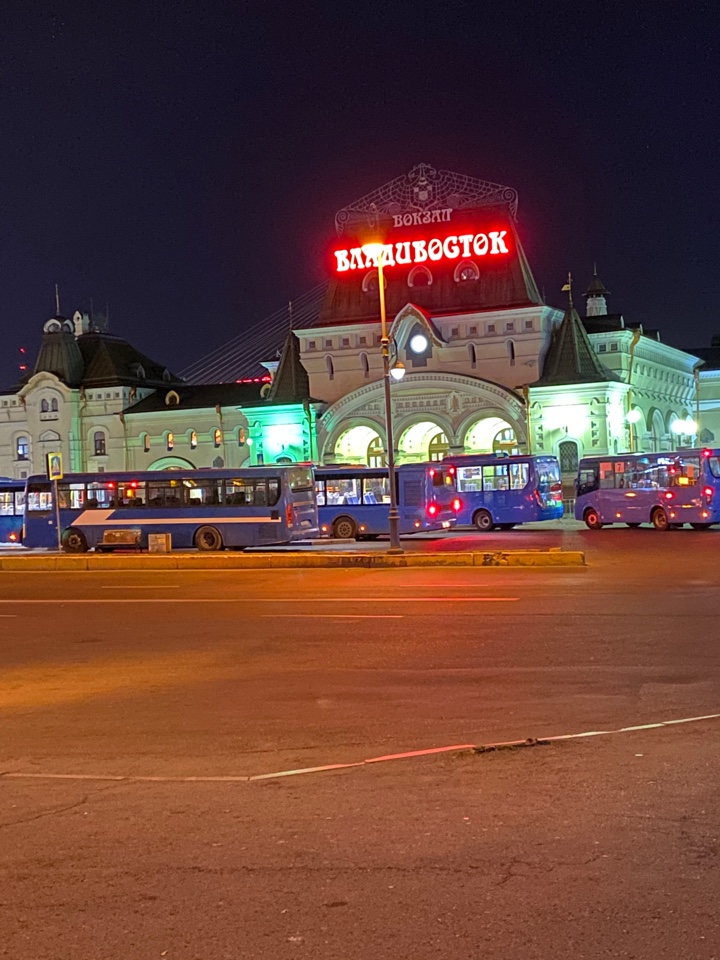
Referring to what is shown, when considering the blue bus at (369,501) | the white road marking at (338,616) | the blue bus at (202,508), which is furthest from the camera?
the blue bus at (369,501)

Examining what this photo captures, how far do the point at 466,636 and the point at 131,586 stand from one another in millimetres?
10411

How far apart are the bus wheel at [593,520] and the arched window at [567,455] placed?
72.2 feet

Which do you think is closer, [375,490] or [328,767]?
[328,767]

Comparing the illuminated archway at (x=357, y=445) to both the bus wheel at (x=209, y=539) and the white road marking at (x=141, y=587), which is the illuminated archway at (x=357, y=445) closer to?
the bus wheel at (x=209, y=539)

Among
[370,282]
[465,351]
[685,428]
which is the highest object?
[370,282]

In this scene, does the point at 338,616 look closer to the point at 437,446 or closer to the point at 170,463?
the point at 437,446

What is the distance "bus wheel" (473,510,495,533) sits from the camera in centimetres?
4347

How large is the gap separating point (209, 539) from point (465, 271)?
40.7m

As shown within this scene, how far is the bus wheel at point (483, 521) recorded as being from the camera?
43.5m

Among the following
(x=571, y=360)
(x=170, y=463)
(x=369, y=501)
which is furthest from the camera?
(x=170, y=463)

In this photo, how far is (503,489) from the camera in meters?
43.2

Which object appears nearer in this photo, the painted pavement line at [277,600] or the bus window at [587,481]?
the painted pavement line at [277,600]

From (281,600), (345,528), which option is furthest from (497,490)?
(281,600)

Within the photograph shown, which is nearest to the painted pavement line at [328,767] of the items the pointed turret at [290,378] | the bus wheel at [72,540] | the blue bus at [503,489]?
the bus wheel at [72,540]
